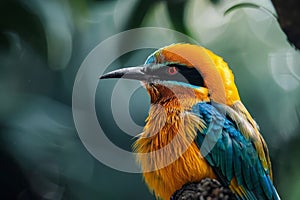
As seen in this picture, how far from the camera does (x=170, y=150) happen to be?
1.11 m

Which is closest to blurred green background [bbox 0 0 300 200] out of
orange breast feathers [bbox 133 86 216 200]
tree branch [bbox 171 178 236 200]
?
orange breast feathers [bbox 133 86 216 200]

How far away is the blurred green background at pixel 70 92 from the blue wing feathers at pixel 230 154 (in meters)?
0.46

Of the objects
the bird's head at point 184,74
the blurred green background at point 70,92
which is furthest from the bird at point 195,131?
the blurred green background at point 70,92

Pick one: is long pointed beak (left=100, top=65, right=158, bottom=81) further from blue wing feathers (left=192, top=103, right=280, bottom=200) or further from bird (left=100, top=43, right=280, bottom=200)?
blue wing feathers (left=192, top=103, right=280, bottom=200)

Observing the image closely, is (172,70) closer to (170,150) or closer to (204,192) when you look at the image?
(170,150)

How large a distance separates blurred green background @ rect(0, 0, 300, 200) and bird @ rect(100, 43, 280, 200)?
44 cm

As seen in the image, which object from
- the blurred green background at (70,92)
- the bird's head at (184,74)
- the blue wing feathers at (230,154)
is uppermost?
the bird's head at (184,74)

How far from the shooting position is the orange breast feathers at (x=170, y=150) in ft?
3.58

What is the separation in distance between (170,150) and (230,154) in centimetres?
11

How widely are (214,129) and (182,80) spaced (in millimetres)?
118

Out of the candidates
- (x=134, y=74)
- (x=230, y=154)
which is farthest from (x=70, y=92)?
(x=230, y=154)

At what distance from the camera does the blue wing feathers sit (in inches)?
43.0

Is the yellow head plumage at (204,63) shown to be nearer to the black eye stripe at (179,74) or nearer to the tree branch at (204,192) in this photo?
the black eye stripe at (179,74)

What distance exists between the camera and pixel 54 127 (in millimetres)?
1688
